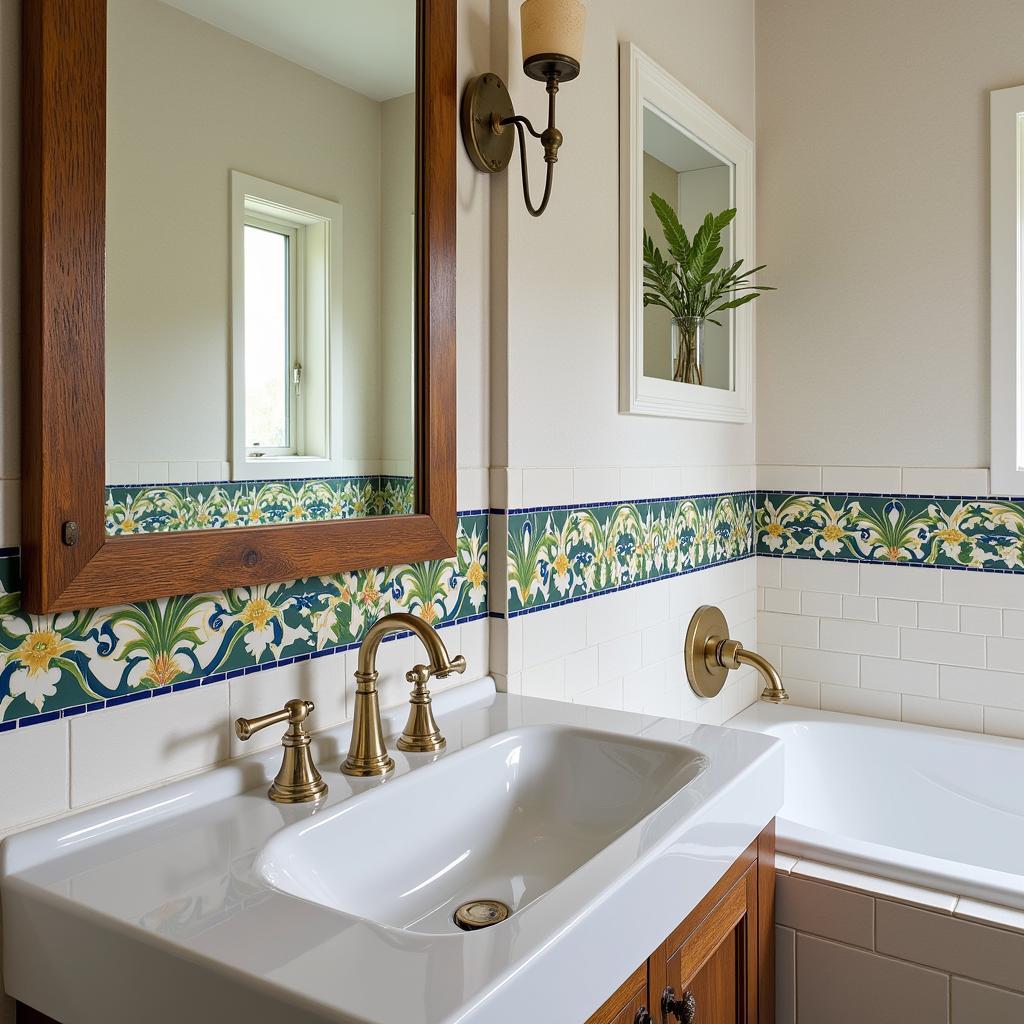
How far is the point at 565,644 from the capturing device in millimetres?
1726

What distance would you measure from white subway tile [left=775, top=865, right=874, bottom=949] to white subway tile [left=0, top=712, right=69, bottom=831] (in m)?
1.21

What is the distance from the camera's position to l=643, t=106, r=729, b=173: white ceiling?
2.00m

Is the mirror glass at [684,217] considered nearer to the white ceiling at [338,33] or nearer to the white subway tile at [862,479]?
the white subway tile at [862,479]

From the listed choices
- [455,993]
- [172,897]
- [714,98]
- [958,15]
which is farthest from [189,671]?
[958,15]

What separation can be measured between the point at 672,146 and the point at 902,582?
127 cm

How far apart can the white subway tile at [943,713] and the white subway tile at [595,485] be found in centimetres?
113

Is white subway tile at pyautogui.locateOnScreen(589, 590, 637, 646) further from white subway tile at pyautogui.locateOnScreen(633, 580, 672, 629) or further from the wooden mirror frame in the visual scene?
the wooden mirror frame

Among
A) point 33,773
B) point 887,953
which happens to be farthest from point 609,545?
point 33,773

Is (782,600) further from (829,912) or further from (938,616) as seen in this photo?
(829,912)

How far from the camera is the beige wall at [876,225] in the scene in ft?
7.50

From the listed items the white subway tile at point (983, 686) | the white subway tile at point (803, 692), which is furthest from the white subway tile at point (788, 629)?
the white subway tile at point (983, 686)

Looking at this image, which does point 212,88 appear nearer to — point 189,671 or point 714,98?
point 189,671

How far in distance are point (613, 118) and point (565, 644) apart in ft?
3.49

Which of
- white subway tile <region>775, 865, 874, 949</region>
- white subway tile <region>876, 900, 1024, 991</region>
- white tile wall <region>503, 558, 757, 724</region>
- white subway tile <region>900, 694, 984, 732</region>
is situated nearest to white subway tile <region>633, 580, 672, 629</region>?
white tile wall <region>503, 558, 757, 724</region>
